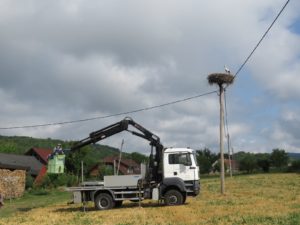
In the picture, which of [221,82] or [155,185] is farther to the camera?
[221,82]

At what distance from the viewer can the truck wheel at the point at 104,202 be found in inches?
1036

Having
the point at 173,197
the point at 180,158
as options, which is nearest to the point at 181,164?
the point at 180,158

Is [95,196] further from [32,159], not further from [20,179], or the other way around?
[32,159]

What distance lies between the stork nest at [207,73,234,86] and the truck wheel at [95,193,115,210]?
1083 centimetres

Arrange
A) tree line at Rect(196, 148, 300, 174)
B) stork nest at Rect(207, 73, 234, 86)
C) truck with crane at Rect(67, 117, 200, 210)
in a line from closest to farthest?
truck with crane at Rect(67, 117, 200, 210)
stork nest at Rect(207, 73, 234, 86)
tree line at Rect(196, 148, 300, 174)

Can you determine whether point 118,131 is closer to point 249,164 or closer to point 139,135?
point 139,135

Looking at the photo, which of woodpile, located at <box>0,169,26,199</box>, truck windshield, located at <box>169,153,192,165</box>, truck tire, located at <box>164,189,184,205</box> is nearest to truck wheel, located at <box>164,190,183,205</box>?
truck tire, located at <box>164,189,184,205</box>

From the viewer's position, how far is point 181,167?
26688 mm

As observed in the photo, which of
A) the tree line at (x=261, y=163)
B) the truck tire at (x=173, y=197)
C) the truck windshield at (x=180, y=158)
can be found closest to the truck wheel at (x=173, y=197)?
the truck tire at (x=173, y=197)

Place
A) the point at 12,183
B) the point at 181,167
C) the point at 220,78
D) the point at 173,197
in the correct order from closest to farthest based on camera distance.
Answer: the point at 173,197, the point at 181,167, the point at 220,78, the point at 12,183

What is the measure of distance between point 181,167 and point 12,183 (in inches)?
922

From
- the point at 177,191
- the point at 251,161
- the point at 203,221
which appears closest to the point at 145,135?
the point at 177,191

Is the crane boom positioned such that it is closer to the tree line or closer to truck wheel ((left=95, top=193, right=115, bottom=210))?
truck wheel ((left=95, top=193, right=115, bottom=210))

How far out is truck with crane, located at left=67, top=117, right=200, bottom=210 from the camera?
26281mm
